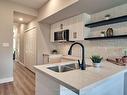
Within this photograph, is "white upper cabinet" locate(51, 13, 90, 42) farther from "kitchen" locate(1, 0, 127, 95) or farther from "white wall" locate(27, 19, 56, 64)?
"white wall" locate(27, 19, 56, 64)

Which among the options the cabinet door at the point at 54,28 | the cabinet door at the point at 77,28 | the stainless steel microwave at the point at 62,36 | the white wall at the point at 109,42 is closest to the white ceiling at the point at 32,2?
the cabinet door at the point at 54,28

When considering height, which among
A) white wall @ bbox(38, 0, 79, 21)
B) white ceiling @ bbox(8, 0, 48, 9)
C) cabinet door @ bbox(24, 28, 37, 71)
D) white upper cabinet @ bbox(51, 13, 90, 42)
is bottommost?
cabinet door @ bbox(24, 28, 37, 71)

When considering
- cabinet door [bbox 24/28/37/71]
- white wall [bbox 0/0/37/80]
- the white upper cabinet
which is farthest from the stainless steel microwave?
white wall [bbox 0/0/37/80]

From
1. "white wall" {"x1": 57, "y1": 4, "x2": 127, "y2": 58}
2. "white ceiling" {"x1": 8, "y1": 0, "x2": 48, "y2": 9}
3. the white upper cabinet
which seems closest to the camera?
"white wall" {"x1": 57, "y1": 4, "x2": 127, "y2": 58}

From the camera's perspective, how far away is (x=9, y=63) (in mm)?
3654

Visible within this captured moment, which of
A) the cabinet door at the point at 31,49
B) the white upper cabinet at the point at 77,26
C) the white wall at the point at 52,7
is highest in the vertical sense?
the white wall at the point at 52,7

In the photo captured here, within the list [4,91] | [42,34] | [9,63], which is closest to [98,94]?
[4,91]

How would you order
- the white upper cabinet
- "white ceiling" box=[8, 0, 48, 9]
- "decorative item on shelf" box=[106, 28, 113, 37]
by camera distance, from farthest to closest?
1. "white ceiling" box=[8, 0, 48, 9]
2. the white upper cabinet
3. "decorative item on shelf" box=[106, 28, 113, 37]

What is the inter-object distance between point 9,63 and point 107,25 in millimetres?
3350

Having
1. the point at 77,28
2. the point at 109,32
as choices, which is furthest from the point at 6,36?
the point at 109,32

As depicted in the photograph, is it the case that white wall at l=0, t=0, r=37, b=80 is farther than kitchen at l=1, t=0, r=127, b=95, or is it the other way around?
white wall at l=0, t=0, r=37, b=80

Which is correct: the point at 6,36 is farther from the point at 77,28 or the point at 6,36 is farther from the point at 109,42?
the point at 109,42

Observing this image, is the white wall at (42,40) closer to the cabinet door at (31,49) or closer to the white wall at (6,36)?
the cabinet door at (31,49)

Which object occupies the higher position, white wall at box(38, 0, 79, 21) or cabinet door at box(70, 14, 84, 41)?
white wall at box(38, 0, 79, 21)
